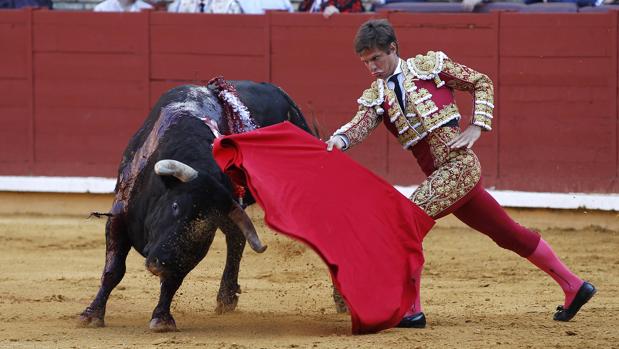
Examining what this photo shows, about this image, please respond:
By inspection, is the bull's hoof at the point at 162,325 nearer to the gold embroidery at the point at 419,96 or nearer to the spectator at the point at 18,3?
the gold embroidery at the point at 419,96

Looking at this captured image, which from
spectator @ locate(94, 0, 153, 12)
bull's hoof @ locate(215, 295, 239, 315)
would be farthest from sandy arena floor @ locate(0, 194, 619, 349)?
spectator @ locate(94, 0, 153, 12)

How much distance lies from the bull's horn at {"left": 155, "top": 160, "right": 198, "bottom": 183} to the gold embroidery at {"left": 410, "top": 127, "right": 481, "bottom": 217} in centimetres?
80

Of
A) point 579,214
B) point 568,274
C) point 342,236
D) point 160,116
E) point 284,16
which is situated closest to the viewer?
point 342,236

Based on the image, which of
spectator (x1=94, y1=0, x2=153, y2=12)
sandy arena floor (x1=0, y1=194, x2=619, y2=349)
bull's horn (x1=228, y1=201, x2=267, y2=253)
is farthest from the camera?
spectator (x1=94, y1=0, x2=153, y2=12)

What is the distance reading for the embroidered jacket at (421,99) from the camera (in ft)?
15.1

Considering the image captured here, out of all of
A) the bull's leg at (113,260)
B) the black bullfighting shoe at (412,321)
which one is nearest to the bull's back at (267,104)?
the bull's leg at (113,260)

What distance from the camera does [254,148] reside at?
466cm

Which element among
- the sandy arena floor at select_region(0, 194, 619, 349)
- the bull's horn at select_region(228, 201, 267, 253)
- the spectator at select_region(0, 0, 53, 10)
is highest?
the spectator at select_region(0, 0, 53, 10)

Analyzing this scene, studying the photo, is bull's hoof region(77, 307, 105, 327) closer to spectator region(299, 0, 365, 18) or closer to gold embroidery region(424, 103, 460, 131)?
gold embroidery region(424, 103, 460, 131)

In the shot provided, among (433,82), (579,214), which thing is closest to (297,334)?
(433,82)

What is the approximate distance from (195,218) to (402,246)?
747 mm

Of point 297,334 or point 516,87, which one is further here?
point 516,87

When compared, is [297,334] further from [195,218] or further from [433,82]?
[433,82]

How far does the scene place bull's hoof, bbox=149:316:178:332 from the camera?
4773 millimetres
